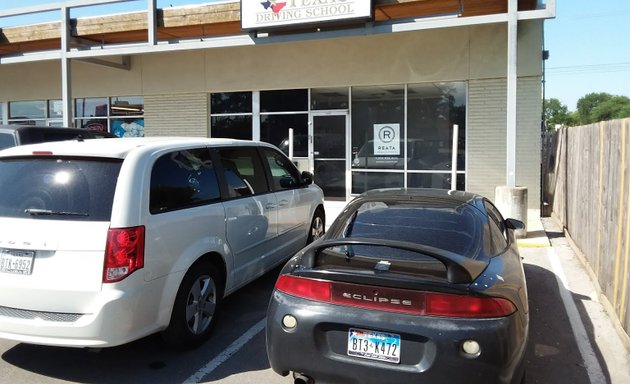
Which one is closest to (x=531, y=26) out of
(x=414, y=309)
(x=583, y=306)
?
(x=583, y=306)

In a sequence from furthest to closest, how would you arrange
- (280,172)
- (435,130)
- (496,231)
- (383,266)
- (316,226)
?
1. (435,130)
2. (316,226)
3. (280,172)
4. (496,231)
5. (383,266)

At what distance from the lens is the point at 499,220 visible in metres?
4.56

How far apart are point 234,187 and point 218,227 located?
0.56 m

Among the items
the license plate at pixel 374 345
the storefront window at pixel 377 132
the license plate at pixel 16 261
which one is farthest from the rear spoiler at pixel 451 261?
the storefront window at pixel 377 132

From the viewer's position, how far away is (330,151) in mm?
13734

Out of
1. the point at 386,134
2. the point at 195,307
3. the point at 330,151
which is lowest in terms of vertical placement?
the point at 195,307

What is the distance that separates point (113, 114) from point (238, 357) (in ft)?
45.6

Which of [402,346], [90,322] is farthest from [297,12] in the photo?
[402,346]

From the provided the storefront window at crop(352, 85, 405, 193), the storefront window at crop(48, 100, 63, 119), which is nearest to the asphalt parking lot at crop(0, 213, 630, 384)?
the storefront window at crop(352, 85, 405, 193)

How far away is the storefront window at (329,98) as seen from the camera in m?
13.5

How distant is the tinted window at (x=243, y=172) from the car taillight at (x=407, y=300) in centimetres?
204

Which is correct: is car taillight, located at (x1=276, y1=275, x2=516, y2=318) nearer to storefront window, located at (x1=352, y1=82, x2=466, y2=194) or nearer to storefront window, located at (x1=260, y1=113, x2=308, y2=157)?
storefront window, located at (x1=352, y1=82, x2=466, y2=194)

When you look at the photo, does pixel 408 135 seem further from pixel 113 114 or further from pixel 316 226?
pixel 113 114

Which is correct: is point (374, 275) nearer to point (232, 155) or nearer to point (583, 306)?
point (232, 155)
